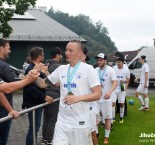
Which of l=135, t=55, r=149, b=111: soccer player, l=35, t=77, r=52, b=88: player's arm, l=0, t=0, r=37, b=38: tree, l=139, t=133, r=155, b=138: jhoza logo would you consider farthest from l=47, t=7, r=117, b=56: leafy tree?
l=35, t=77, r=52, b=88: player's arm

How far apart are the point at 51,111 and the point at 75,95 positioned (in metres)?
2.31

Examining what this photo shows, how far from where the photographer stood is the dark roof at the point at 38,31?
36906 mm

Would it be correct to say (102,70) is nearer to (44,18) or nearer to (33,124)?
(33,124)

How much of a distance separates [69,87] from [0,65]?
3.75ft

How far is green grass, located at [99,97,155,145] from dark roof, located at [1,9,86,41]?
23868 mm

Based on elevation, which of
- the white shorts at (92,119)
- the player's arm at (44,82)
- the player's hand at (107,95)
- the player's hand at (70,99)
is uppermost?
the player's arm at (44,82)

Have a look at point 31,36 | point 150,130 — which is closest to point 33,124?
point 150,130

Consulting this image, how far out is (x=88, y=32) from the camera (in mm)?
→ 106438

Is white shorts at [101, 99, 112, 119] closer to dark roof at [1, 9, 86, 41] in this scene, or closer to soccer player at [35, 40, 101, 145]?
soccer player at [35, 40, 101, 145]

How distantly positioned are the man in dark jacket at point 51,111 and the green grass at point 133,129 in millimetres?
1663

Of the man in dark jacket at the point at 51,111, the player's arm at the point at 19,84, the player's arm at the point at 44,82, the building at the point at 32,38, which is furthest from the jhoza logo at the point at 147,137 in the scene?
the building at the point at 32,38

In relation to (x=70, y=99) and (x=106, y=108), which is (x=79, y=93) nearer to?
(x=70, y=99)

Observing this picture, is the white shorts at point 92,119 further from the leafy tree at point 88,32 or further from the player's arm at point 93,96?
the leafy tree at point 88,32

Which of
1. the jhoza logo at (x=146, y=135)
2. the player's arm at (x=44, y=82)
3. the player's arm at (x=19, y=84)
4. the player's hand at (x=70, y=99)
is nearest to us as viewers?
the player's arm at (x=19, y=84)
